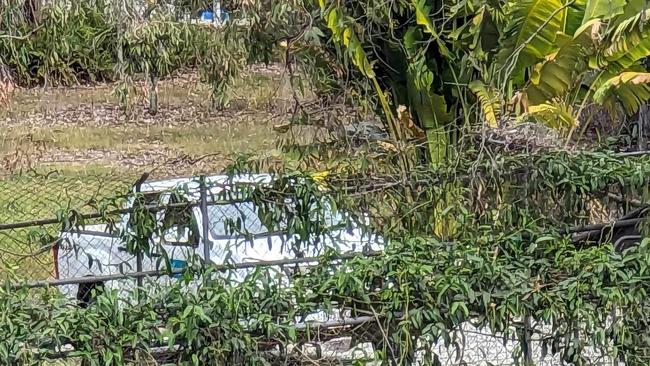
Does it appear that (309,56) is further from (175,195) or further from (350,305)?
(350,305)

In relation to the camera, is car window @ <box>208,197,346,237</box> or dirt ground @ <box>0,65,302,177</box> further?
dirt ground @ <box>0,65,302,177</box>

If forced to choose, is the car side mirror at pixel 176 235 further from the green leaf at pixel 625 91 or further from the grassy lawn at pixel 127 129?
the grassy lawn at pixel 127 129

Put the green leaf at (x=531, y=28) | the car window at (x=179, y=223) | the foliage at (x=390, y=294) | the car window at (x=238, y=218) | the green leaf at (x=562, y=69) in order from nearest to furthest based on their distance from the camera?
the foliage at (x=390, y=294)
the car window at (x=179, y=223)
the car window at (x=238, y=218)
the green leaf at (x=531, y=28)
the green leaf at (x=562, y=69)

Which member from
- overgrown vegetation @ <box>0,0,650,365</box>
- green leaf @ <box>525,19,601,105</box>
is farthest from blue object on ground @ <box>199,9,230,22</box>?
green leaf @ <box>525,19,601,105</box>

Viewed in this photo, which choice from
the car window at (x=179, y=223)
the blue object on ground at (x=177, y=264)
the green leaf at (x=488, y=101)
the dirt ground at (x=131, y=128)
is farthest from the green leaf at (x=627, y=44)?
the dirt ground at (x=131, y=128)

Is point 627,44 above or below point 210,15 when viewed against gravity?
below

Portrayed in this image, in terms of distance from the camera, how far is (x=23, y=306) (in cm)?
363

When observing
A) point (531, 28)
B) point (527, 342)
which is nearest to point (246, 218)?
point (527, 342)

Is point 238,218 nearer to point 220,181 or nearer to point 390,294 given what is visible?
point 220,181

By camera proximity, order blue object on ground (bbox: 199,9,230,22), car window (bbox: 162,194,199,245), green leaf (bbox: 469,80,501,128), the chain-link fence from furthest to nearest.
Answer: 1. green leaf (bbox: 469,80,501,128)
2. blue object on ground (bbox: 199,9,230,22)
3. car window (bbox: 162,194,199,245)
4. the chain-link fence

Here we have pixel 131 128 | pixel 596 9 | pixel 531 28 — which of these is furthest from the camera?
pixel 131 128

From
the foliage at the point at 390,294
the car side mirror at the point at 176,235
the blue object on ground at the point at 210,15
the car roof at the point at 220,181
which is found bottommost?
the foliage at the point at 390,294

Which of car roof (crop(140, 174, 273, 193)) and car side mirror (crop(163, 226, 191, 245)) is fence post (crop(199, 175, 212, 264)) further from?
car side mirror (crop(163, 226, 191, 245))

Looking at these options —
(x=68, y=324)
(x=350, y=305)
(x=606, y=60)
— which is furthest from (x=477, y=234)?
(x=606, y=60)
